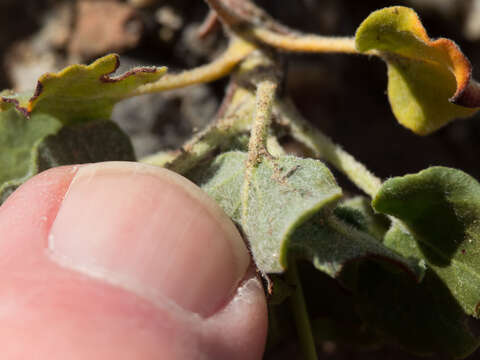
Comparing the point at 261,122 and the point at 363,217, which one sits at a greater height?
the point at 261,122

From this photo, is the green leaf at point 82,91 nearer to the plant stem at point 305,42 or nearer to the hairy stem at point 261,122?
the hairy stem at point 261,122

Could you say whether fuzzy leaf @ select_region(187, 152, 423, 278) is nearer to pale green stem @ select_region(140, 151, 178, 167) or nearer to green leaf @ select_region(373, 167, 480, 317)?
green leaf @ select_region(373, 167, 480, 317)

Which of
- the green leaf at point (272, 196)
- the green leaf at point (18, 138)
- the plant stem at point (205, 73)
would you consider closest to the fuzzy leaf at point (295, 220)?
the green leaf at point (272, 196)

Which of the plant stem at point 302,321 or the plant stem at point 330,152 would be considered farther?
the plant stem at point 330,152

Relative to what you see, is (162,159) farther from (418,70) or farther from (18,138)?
(418,70)

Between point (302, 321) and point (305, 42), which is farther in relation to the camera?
point (305, 42)

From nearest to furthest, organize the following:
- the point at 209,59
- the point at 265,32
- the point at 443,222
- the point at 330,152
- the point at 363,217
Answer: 1. the point at 443,222
2. the point at 363,217
3. the point at 330,152
4. the point at 265,32
5. the point at 209,59

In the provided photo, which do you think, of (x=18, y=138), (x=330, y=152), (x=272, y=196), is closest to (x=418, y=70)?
(x=330, y=152)

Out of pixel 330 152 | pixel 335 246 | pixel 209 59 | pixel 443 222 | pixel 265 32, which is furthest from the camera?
pixel 209 59
